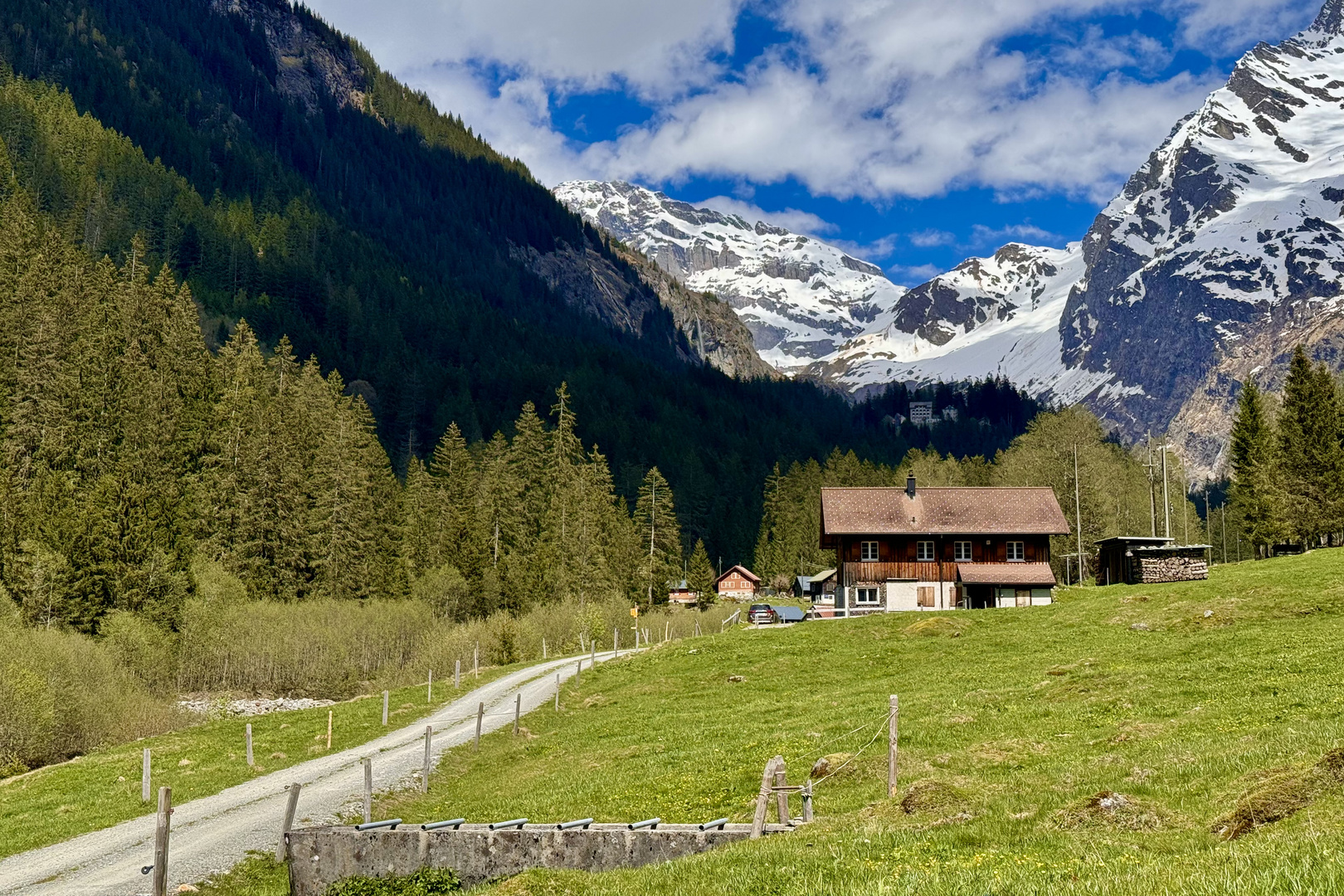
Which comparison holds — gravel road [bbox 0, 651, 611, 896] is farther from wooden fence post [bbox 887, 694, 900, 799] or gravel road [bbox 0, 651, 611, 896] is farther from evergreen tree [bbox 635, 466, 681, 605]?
evergreen tree [bbox 635, 466, 681, 605]

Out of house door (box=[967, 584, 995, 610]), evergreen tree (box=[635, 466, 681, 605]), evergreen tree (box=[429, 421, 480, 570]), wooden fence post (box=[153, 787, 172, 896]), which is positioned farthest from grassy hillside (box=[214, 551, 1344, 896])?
evergreen tree (box=[635, 466, 681, 605])

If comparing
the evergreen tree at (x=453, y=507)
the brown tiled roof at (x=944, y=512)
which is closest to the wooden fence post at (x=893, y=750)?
the brown tiled roof at (x=944, y=512)

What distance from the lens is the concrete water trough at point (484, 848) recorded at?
706 inches

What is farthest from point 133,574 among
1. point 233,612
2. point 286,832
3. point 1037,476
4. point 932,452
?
point 932,452

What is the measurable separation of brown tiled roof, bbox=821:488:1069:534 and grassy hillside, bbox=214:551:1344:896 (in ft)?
56.6

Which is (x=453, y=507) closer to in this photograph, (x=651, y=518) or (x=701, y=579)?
(x=651, y=518)

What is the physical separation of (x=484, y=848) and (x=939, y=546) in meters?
63.0

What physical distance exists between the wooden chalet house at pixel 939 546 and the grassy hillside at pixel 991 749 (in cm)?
1679

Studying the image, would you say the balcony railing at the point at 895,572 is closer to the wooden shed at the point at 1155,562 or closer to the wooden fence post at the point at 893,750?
the wooden shed at the point at 1155,562

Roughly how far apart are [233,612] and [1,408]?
3163 centimetres

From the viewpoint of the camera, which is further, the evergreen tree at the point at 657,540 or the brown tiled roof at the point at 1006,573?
the evergreen tree at the point at 657,540

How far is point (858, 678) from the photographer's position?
151 feet

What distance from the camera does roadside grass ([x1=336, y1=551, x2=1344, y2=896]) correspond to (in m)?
12.8

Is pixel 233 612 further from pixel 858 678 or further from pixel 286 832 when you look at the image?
pixel 286 832
